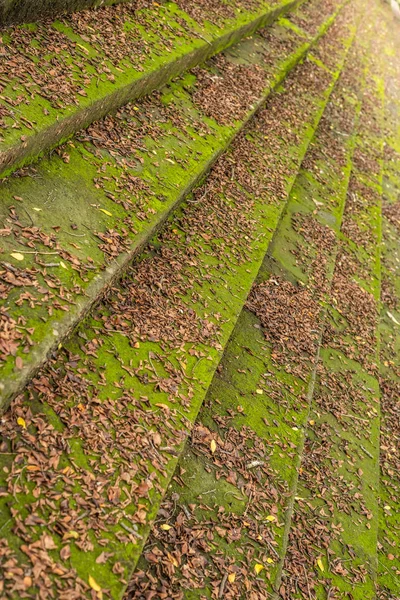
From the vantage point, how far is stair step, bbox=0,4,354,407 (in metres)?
2.61

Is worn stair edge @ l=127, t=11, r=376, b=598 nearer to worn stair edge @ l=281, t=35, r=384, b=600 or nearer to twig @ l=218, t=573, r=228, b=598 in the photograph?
twig @ l=218, t=573, r=228, b=598

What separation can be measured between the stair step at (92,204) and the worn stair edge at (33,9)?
2.53ft

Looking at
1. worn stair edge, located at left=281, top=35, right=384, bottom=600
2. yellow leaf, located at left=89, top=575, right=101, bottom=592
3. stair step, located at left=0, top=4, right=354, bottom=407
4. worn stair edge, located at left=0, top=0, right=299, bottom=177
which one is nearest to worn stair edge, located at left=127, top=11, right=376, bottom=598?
worn stair edge, located at left=281, top=35, right=384, bottom=600

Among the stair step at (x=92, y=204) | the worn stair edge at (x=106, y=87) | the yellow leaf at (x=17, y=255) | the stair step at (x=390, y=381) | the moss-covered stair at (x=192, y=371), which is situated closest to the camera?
the moss-covered stair at (x=192, y=371)

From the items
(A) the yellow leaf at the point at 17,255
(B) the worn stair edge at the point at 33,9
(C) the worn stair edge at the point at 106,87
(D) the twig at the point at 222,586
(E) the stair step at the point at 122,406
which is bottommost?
(D) the twig at the point at 222,586

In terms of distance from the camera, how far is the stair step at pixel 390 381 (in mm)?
4168

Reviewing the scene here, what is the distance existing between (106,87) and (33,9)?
645 millimetres

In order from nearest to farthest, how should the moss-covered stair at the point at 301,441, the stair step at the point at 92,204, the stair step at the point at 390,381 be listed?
the stair step at the point at 92,204 < the moss-covered stair at the point at 301,441 < the stair step at the point at 390,381

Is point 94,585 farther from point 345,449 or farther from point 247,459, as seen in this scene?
point 345,449

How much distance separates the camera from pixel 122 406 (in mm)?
2814

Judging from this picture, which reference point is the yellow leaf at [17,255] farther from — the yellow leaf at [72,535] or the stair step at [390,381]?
the stair step at [390,381]

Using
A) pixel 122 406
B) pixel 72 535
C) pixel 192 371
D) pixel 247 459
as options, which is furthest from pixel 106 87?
pixel 72 535

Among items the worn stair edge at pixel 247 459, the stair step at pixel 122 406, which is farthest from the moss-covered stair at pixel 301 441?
the stair step at pixel 122 406

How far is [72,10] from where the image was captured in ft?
13.7
